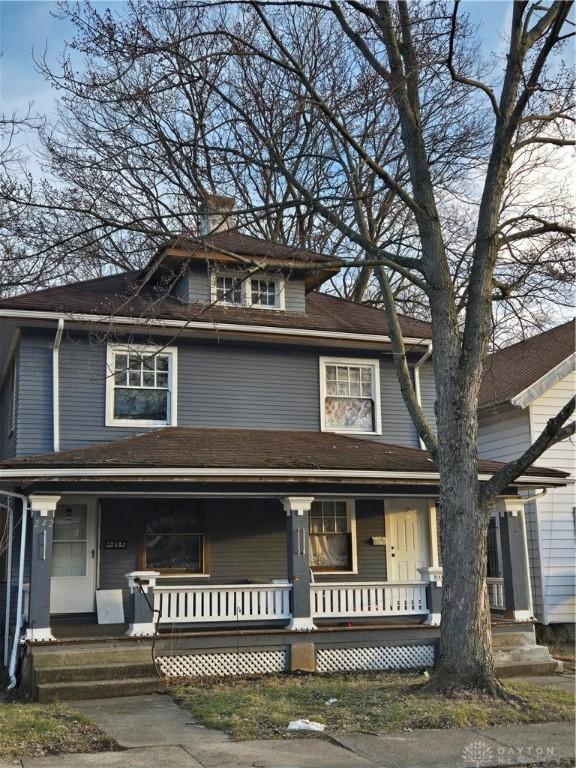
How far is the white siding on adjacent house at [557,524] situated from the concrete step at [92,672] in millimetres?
9001

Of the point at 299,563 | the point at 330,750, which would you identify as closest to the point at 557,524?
the point at 299,563

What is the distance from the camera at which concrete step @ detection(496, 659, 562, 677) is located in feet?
43.7

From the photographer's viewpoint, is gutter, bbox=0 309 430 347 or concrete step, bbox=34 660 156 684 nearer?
concrete step, bbox=34 660 156 684

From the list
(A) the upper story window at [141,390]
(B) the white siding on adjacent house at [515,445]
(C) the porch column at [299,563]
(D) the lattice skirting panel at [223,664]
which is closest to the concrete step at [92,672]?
(D) the lattice skirting panel at [223,664]

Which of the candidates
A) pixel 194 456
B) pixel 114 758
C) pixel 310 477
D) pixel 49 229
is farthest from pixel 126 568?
pixel 114 758

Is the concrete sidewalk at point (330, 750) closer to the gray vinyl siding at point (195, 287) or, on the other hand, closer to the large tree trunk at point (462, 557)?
the large tree trunk at point (462, 557)

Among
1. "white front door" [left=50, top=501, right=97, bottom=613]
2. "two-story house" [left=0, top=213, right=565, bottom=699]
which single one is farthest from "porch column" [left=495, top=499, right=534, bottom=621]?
"white front door" [left=50, top=501, right=97, bottom=613]

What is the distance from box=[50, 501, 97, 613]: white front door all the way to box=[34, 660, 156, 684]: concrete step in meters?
2.75

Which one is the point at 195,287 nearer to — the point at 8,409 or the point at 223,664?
the point at 8,409

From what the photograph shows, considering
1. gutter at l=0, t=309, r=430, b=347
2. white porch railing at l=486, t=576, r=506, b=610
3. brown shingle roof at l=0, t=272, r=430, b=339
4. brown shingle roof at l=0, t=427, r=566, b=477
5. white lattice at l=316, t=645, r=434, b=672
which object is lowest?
white lattice at l=316, t=645, r=434, b=672

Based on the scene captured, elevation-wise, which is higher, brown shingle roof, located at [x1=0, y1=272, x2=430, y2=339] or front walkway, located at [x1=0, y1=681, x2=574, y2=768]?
brown shingle roof, located at [x1=0, y1=272, x2=430, y2=339]

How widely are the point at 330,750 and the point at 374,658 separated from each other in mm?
5739

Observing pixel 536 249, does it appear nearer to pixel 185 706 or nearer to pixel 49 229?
pixel 49 229

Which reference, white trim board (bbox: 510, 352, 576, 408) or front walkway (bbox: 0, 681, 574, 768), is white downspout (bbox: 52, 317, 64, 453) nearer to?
front walkway (bbox: 0, 681, 574, 768)
